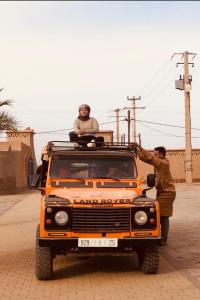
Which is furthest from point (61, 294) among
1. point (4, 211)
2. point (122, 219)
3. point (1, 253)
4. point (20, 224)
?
point (4, 211)

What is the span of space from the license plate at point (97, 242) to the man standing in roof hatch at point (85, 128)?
2171 mm

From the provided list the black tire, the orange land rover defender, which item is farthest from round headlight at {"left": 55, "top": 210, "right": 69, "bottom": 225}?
the black tire

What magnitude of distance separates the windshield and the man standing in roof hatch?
549 mm

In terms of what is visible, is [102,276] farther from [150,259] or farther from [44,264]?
[44,264]

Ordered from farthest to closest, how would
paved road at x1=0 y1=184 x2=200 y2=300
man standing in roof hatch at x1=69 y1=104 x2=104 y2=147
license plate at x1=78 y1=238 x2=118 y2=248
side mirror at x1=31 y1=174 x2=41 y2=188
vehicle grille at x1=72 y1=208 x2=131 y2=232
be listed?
man standing in roof hatch at x1=69 y1=104 x2=104 y2=147 < side mirror at x1=31 y1=174 x2=41 y2=188 < vehicle grille at x1=72 y1=208 x2=131 y2=232 < license plate at x1=78 y1=238 x2=118 y2=248 < paved road at x1=0 y1=184 x2=200 y2=300

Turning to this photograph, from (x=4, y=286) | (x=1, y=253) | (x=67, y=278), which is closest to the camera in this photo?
(x=4, y=286)

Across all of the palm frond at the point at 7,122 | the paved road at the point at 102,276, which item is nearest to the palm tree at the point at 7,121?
the palm frond at the point at 7,122

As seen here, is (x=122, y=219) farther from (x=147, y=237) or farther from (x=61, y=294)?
(x=61, y=294)

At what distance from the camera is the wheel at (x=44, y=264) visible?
24.7 ft

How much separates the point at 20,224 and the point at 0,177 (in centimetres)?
1516

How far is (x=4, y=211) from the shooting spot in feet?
63.1

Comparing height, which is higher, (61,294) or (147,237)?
(147,237)

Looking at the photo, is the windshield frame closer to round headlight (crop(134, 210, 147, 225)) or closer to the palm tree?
round headlight (crop(134, 210, 147, 225))

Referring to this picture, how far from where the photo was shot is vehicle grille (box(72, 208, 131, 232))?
7559 millimetres
